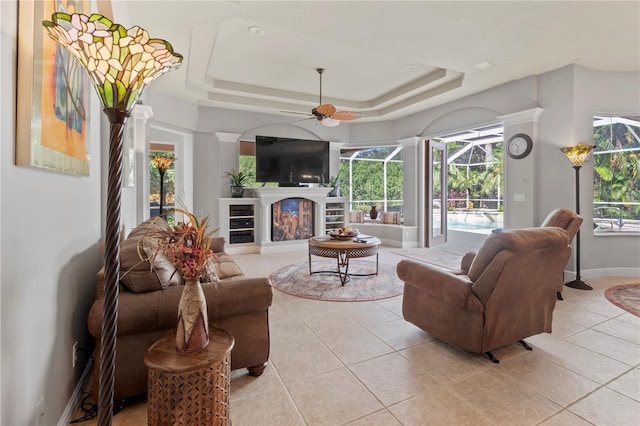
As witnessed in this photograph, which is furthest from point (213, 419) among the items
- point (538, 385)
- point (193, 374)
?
point (538, 385)

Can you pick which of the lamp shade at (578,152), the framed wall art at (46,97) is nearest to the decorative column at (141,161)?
the framed wall art at (46,97)

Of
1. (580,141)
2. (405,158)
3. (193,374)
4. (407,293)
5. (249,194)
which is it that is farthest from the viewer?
(405,158)

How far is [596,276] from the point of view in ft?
14.7

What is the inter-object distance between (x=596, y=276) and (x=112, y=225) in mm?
5835

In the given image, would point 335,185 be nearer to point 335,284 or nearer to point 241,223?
point 241,223

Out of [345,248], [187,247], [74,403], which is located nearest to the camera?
[187,247]

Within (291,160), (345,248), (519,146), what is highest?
(291,160)

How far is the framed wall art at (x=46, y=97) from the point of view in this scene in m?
1.13

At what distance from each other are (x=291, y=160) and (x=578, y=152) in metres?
4.79

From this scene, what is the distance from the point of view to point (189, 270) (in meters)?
1.50

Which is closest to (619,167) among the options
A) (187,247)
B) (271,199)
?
(271,199)

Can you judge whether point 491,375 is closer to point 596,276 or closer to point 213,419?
point 213,419

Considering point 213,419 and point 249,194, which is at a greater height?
point 249,194

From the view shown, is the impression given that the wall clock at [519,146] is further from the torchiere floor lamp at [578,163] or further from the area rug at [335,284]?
the area rug at [335,284]
